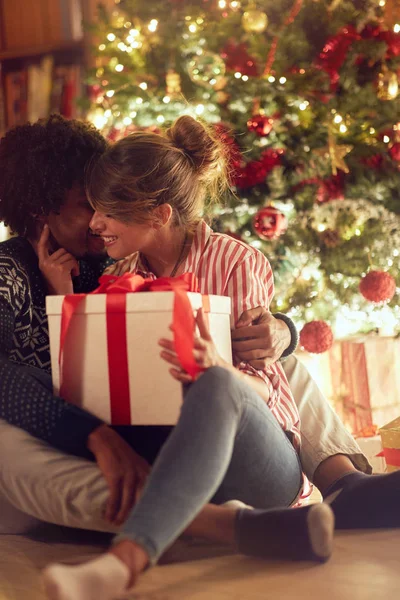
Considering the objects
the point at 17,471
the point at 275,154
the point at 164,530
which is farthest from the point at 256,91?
the point at 164,530

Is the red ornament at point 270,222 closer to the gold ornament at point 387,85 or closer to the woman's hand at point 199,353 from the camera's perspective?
the gold ornament at point 387,85

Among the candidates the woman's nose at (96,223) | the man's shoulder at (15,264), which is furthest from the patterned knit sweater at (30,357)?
the woman's nose at (96,223)

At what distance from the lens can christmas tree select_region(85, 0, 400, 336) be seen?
7.52 ft

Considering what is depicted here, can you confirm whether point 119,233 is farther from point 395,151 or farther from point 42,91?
point 42,91

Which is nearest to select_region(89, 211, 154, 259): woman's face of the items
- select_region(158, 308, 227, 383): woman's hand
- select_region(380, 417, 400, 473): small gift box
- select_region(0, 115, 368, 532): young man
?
select_region(0, 115, 368, 532): young man

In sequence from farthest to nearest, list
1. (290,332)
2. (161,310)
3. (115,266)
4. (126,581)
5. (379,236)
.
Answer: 1. (379,236)
2. (115,266)
3. (290,332)
4. (161,310)
5. (126,581)

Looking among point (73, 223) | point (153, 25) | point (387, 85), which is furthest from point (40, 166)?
point (387, 85)

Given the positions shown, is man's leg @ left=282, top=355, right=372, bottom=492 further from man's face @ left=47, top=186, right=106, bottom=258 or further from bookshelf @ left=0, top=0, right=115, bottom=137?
bookshelf @ left=0, top=0, right=115, bottom=137

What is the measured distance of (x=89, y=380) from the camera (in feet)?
4.00

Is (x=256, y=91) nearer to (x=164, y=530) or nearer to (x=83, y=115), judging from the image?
(x=83, y=115)

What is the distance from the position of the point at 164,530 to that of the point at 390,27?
196 cm

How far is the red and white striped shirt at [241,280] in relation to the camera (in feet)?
4.65

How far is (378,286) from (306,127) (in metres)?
0.58

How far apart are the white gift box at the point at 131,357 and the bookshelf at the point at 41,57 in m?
2.38
